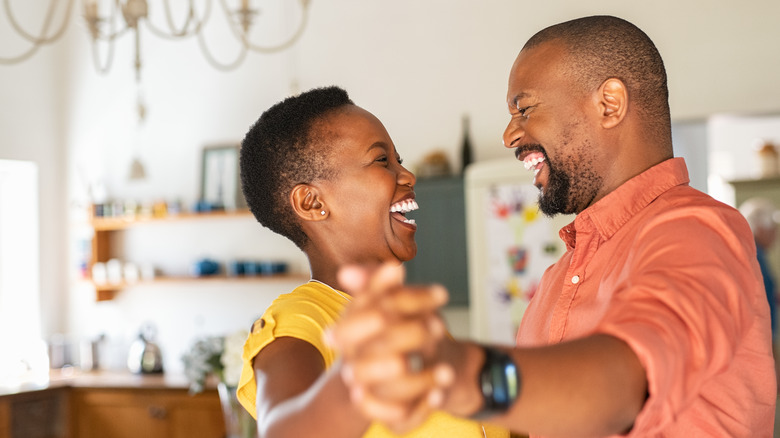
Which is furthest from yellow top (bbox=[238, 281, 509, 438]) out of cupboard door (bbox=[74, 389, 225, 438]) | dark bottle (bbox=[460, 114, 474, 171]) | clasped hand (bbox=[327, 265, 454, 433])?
cupboard door (bbox=[74, 389, 225, 438])

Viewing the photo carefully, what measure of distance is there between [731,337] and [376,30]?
4948 millimetres

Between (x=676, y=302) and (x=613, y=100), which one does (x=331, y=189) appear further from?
(x=676, y=302)

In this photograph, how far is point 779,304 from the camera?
507 centimetres

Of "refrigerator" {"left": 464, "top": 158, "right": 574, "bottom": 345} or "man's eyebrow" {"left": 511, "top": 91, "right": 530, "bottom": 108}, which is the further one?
"refrigerator" {"left": 464, "top": 158, "right": 574, "bottom": 345}

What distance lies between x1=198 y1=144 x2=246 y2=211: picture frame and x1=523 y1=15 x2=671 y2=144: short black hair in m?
4.65

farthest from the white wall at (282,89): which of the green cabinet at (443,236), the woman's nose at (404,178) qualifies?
the woman's nose at (404,178)

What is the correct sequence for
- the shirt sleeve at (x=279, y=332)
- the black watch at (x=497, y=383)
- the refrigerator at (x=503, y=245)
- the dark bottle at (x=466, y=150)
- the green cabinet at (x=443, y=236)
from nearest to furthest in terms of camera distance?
the black watch at (x=497, y=383), the shirt sleeve at (x=279, y=332), the refrigerator at (x=503, y=245), the green cabinet at (x=443, y=236), the dark bottle at (x=466, y=150)

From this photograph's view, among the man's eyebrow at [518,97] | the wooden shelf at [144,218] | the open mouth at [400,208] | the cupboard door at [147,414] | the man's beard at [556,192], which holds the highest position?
the man's eyebrow at [518,97]

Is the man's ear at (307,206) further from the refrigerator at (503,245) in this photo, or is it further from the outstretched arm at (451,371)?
the refrigerator at (503,245)

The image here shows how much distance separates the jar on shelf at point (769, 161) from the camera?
607 centimetres

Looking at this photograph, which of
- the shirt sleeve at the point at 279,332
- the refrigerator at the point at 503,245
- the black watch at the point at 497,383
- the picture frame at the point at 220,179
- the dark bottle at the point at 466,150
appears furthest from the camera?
the picture frame at the point at 220,179

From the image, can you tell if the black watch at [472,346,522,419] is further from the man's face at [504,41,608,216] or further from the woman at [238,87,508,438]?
the man's face at [504,41,608,216]

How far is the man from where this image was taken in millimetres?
654

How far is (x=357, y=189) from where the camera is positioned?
4.59 feet
